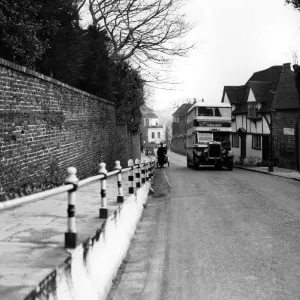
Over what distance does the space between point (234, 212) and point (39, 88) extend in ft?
19.2

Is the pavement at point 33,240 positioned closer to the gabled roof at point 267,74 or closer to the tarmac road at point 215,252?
the tarmac road at point 215,252

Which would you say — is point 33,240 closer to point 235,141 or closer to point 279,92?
point 279,92

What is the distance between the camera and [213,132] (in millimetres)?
31062

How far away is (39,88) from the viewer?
1142 cm

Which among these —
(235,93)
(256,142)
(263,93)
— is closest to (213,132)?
(256,142)

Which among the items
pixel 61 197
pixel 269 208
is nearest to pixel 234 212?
pixel 269 208

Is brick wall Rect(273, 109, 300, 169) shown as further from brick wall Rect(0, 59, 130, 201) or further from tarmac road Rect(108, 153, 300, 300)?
tarmac road Rect(108, 153, 300, 300)

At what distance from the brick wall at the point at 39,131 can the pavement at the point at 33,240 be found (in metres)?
0.96

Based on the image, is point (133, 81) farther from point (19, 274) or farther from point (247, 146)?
point (19, 274)

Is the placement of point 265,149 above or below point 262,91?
below

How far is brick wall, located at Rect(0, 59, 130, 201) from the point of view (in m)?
9.12

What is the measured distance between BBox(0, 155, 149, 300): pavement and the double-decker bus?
71.6 ft

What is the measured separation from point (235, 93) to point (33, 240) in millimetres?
45126

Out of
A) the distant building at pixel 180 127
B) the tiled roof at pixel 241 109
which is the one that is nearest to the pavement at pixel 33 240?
the tiled roof at pixel 241 109
